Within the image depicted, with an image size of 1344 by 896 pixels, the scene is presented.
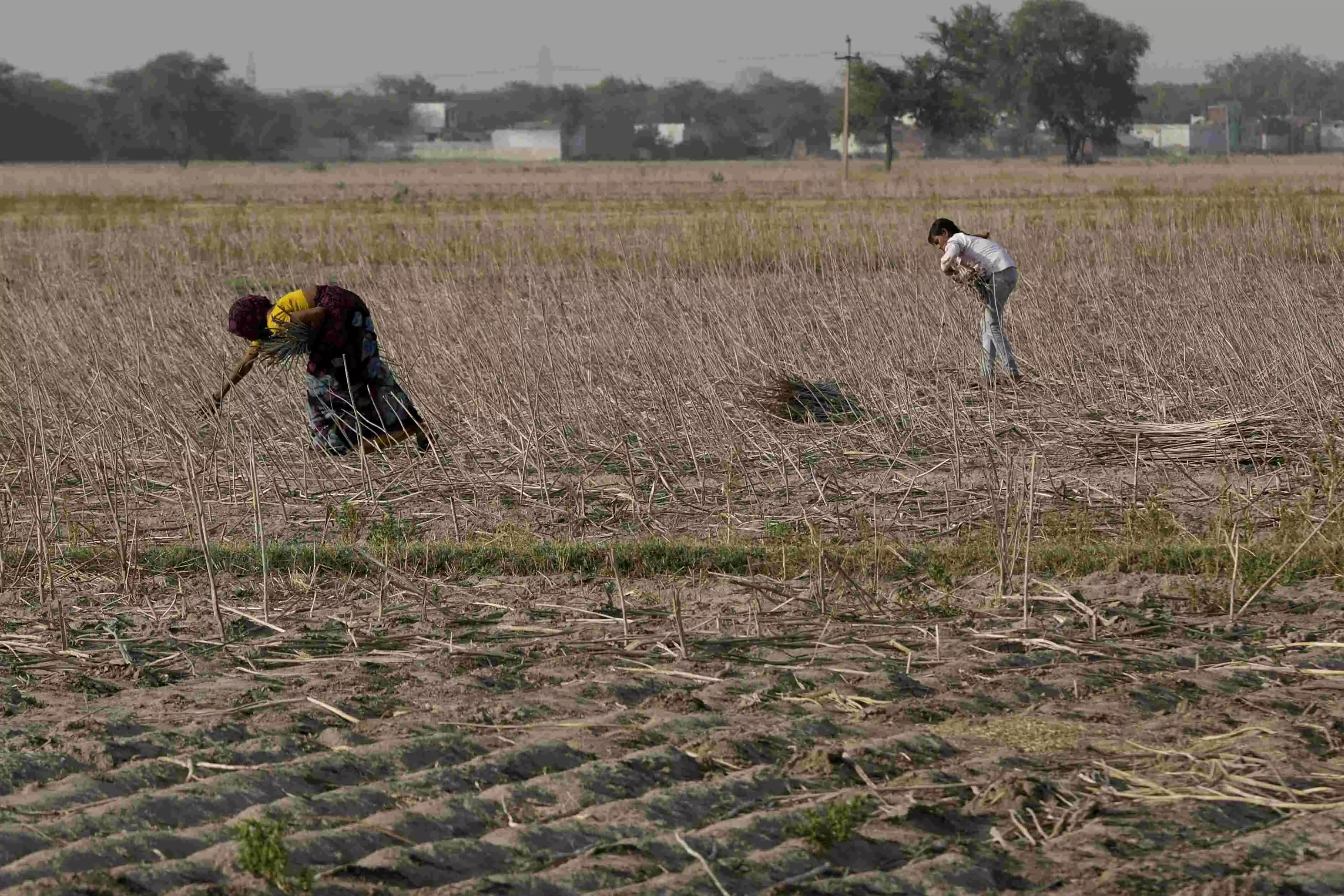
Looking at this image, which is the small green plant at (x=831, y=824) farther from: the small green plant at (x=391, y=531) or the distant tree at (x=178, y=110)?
the distant tree at (x=178, y=110)

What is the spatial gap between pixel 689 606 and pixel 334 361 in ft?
8.95

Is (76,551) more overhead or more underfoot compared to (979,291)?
more underfoot

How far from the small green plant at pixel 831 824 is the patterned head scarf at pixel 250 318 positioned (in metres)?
4.31

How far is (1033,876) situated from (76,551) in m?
3.86

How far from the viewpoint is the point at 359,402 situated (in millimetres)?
7172

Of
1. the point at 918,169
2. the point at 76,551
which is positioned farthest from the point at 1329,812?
the point at 918,169

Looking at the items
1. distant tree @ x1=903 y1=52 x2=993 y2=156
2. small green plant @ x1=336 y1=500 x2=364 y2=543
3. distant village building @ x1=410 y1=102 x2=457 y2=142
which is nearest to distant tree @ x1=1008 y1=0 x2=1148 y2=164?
distant tree @ x1=903 y1=52 x2=993 y2=156

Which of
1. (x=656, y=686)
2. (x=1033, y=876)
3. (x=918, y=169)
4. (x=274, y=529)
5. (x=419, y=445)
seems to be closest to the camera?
(x=1033, y=876)

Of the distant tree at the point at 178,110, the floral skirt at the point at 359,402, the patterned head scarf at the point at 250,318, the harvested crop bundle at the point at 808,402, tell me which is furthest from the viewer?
the distant tree at the point at 178,110

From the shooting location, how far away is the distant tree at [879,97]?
6544 cm

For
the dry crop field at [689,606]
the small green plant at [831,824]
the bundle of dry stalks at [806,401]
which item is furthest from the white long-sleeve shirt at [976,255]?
the small green plant at [831,824]

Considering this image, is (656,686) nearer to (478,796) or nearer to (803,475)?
(478,796)

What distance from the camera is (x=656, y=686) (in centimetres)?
407

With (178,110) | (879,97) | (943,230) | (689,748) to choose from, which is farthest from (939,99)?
(689,748)
